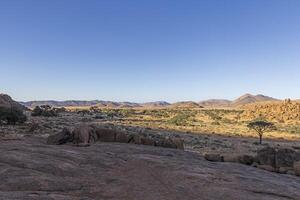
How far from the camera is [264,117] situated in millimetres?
102000

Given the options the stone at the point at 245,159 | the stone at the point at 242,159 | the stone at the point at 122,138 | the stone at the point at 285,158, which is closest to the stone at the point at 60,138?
the stone at the point at 122,138

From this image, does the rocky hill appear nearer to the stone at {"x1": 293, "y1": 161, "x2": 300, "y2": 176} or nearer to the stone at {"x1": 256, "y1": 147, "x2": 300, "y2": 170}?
the stone at {"x1": 256, "y1": 147, "x2": 300, "y2": 170}

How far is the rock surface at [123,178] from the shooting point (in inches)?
560

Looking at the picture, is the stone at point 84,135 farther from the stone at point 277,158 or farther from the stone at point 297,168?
the stone at point 297,168

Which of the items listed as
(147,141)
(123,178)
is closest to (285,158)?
(147,141)

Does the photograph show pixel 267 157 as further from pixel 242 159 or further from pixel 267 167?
pixel 242 159

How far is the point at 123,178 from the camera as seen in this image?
54.5ft

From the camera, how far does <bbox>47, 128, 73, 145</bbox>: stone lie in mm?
25189

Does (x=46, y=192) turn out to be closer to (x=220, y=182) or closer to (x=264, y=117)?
(x=220, y=182)

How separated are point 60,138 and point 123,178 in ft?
32.5

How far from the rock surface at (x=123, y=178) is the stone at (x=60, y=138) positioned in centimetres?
400

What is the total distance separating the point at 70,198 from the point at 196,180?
5.73 metres

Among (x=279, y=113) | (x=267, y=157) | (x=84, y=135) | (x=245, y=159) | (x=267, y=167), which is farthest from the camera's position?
(x=279, y=113)

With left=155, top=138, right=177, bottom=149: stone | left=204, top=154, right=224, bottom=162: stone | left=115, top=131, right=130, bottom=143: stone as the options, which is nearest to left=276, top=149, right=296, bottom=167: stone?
left=204, top=154, right=224, bottom=162: stone
